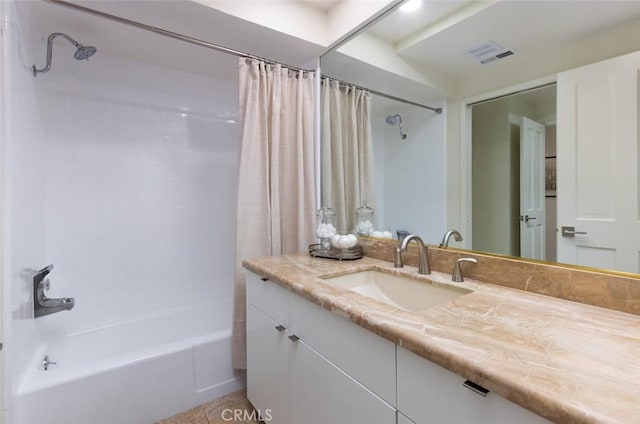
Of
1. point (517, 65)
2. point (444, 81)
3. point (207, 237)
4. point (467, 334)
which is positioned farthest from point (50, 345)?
point (517, 65)

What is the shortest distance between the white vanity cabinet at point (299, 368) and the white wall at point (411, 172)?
711 millimetres

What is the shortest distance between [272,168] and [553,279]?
56.3 inches

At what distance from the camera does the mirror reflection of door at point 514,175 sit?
3.33ft

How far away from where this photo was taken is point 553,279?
957 millimetres

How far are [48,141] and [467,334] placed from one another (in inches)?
97.9

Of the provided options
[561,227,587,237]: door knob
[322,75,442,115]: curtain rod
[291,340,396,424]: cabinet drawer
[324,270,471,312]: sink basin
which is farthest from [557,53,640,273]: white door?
[291,340,396,424]: cabinet drawer

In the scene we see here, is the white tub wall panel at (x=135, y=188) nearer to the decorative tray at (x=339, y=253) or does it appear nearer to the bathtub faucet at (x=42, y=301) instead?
the bathtub faucet at (x=42, y=301)

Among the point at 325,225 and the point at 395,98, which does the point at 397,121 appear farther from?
the point at 325,225

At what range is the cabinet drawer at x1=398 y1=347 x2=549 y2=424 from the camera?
541 mm

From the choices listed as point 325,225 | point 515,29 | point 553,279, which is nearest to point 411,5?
point 515,29

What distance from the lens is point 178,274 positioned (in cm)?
234

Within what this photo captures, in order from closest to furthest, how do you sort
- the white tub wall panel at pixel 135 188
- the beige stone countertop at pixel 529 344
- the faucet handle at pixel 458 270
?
the beige stone countertop at pixel 529 344
the faucet handle at pixel 458 270
the white tub wall panel at pixel 135 188

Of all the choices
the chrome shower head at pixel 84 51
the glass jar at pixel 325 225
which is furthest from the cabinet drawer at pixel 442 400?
the chrome shower head at pixel 84 51

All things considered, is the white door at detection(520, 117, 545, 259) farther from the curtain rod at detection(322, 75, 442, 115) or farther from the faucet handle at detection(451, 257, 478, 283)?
the curtain rod at detection(322, 75, 442, 115)
